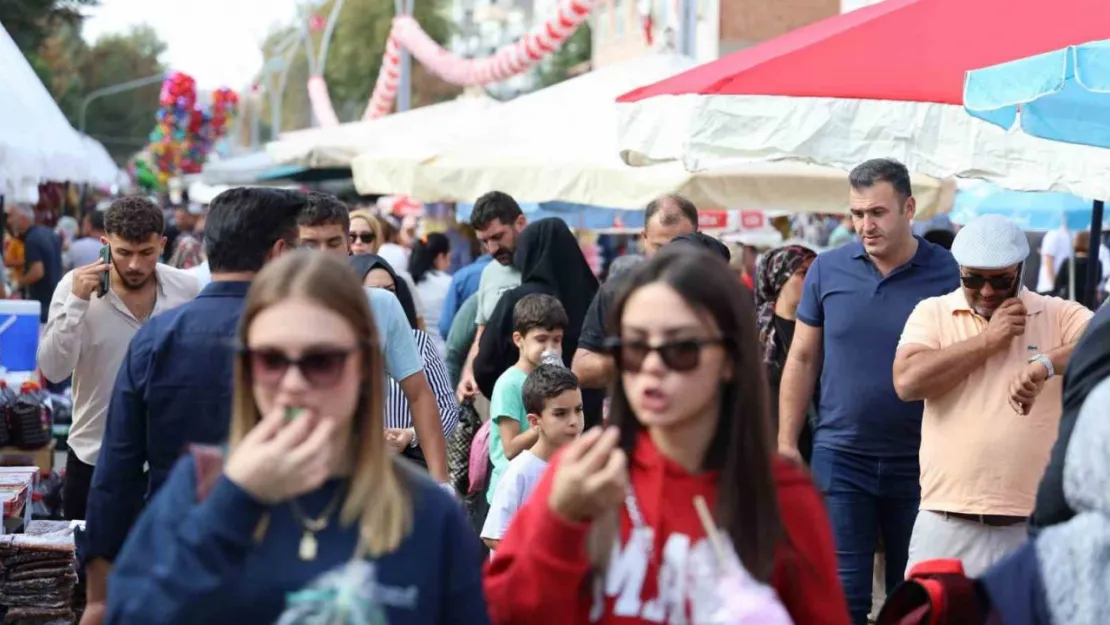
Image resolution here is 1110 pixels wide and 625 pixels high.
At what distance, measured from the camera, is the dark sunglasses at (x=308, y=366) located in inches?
104

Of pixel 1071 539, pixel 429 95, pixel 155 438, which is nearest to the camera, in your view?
pixel 1071 539

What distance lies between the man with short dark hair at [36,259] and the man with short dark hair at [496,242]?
8.50 meters

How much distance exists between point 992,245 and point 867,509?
4.20 feet

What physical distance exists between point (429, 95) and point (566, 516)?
69.5 metres

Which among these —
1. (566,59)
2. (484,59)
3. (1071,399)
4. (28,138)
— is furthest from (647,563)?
(566,59)

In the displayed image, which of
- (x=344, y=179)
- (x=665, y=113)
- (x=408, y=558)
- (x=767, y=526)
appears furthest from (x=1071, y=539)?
(x=344, y=179)

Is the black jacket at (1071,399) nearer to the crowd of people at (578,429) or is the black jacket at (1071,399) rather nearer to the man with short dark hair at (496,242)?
the crowd of people at (578,429)

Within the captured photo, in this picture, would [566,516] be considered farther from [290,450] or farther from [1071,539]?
[1071,539]

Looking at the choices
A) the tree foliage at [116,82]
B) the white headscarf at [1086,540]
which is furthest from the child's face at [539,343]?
the tree foliage at [116,82]

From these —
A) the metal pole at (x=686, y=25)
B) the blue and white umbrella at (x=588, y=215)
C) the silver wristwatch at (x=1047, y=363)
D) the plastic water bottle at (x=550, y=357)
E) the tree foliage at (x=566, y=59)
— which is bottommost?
the plastic water bottle at (x=550, y=357)

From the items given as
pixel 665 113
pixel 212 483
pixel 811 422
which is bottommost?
pixel 811 422

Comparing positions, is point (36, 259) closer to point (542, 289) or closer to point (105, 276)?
point (542, 289)

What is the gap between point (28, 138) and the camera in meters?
9.78

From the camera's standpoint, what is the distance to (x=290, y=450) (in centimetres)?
250
